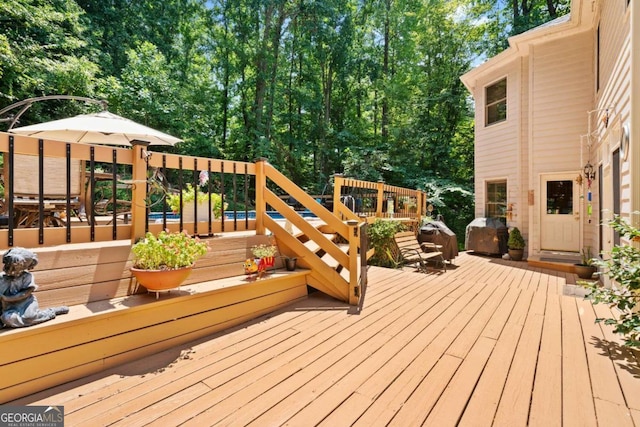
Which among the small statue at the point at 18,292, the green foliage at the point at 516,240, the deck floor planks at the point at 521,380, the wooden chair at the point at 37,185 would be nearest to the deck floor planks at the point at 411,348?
the deck floor planks at the point at 521,380

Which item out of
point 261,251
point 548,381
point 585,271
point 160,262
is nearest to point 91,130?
point 160,262

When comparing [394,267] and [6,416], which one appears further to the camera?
[394,267]

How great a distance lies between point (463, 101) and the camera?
13648mm

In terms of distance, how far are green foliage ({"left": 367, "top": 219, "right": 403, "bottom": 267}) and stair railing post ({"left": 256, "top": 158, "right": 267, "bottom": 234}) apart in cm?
292

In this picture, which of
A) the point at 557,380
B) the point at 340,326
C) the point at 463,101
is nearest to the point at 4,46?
the point at 340,326

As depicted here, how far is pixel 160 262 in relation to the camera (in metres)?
2.45

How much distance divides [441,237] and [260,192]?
4.79 meters

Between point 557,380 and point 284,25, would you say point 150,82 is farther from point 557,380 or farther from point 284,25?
point 557,380

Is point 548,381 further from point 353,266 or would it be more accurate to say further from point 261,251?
point 261,251

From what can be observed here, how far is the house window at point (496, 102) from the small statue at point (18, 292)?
10.1m

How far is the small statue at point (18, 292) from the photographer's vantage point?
1.81 meters

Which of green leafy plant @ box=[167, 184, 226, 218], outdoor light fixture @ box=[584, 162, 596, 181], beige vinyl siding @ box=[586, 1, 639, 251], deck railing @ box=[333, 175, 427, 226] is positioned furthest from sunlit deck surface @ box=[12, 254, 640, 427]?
outdoor light fixture @ box=[584, 162, 596, 181]

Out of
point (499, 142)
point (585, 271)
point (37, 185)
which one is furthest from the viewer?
point (499, 142)

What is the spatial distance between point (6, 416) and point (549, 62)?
10.2m
